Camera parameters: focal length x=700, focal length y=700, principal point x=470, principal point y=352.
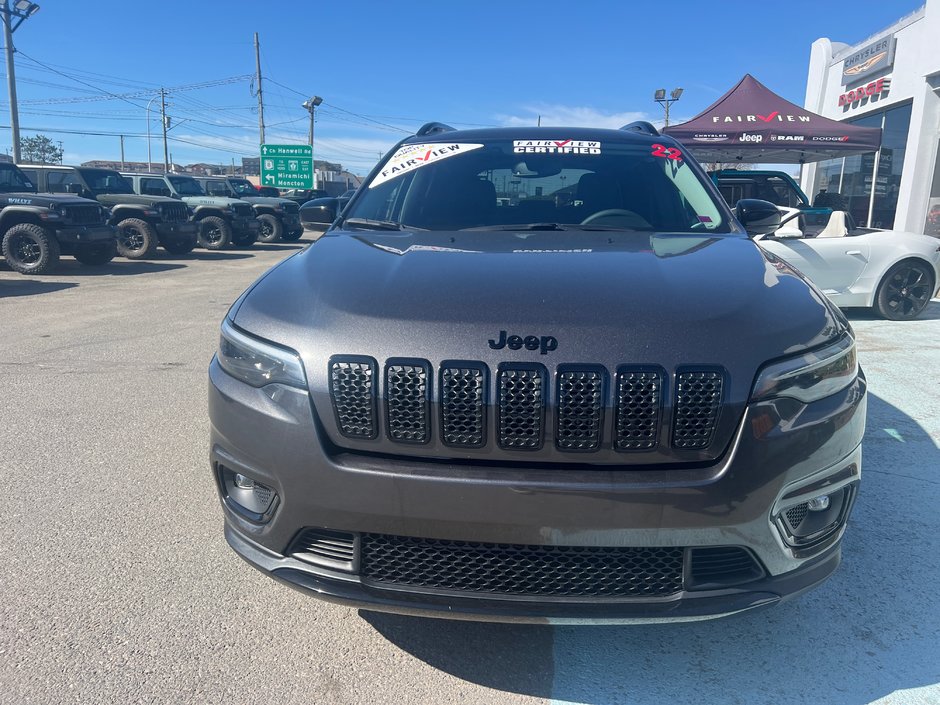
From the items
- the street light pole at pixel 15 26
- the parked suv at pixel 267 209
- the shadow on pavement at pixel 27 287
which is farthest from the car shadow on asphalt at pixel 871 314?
the street light pole at pixel 15 26

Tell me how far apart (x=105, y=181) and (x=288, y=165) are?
60.1 ft

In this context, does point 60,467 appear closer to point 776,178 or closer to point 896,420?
point 896,420

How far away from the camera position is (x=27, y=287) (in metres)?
10.5

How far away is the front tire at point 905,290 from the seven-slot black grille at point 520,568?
7.30m

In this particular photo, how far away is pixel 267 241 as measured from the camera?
20.5 meters

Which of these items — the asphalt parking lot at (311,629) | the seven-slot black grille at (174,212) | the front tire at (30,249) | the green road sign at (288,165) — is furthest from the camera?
the green road sign at (288,165)

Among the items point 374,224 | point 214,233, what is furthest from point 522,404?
point 214,233

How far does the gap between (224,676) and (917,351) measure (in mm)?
6489

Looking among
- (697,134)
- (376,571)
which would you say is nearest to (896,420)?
(376,571)

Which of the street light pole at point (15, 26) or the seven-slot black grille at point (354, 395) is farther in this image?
the street light pole at point (15, 26)

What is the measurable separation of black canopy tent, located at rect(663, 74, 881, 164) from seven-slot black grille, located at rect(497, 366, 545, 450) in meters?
12.0

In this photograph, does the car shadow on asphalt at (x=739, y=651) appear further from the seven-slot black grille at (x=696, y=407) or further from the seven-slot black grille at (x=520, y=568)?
the seven-slot black grille at (x=696, y=407)

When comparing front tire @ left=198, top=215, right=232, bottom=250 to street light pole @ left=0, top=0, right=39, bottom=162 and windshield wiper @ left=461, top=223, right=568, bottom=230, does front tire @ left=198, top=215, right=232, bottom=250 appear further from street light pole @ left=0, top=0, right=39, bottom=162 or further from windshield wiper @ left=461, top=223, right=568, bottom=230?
windshield wiper @ left=461, top=223, right=568, bottom=230

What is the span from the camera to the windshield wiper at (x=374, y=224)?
120 inches
